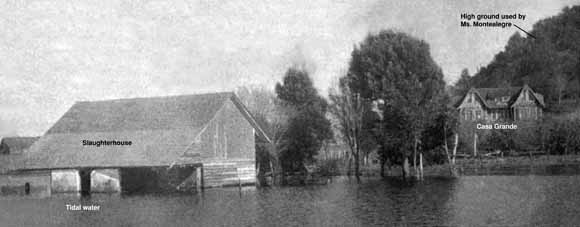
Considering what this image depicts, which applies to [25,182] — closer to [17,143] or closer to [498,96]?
[17,143]

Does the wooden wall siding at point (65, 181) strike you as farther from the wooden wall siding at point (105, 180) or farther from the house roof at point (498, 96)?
the house roof at point (498, 96)

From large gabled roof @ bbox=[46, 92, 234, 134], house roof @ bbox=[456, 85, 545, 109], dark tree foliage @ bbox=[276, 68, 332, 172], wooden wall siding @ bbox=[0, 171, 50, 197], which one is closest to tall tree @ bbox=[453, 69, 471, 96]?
house roof @ bbox=[456, 85, 545, 109]

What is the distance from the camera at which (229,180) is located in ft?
156

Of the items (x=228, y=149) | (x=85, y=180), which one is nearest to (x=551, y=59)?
(x=228, y=149)

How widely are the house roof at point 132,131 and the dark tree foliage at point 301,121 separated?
1462 centimetres

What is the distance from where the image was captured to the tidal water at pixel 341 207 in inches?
903

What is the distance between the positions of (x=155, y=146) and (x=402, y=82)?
21420mm

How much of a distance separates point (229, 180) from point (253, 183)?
A: 3226mm

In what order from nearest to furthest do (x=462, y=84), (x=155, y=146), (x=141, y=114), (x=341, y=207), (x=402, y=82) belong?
(x=341, y=207) < (x=155, y=146) < (x=141, y=114) < (x=402, y=82) < (x=462, y=84)

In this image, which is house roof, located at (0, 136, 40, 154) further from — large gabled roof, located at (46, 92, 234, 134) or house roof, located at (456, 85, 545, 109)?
house roof, located at (456, 85, 545, 109)

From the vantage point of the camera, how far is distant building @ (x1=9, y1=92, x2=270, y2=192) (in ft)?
148

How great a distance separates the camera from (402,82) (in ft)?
172

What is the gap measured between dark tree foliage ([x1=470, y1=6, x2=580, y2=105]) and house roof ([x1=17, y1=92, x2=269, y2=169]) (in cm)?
4119

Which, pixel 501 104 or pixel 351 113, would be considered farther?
pixel 501 104
